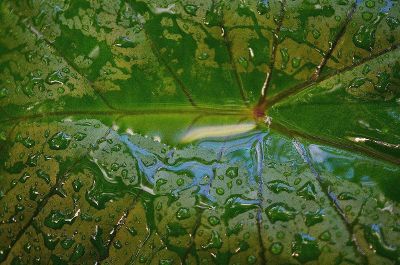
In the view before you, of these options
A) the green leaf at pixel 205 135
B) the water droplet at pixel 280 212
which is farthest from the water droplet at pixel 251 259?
the water droplet at pixel 280 212

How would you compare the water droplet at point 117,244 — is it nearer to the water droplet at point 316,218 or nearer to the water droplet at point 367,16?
the water droplet at point 316,218

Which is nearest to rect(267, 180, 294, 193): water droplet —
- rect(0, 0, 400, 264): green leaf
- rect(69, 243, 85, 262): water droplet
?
rect(0, 0, 400, 264): green leaf

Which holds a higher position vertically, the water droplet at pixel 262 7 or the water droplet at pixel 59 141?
the water droplet at pixel 262 7

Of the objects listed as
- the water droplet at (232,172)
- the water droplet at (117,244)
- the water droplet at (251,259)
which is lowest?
the water droplet at (251,259)

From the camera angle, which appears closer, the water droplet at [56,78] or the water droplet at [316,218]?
the water droplet at [316,218]

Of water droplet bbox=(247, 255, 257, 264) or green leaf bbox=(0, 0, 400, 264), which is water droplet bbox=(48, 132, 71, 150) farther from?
water droplet bbox=(247, 255, 257, 264)

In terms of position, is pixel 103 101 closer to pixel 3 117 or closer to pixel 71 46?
pixel 71 46

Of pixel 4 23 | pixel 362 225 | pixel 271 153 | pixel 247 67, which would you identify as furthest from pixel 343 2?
pixel 4 23

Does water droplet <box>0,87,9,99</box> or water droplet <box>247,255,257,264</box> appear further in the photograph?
water droplet <box>0,87,9,99</box>

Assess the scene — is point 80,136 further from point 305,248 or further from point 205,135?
point 305,248
